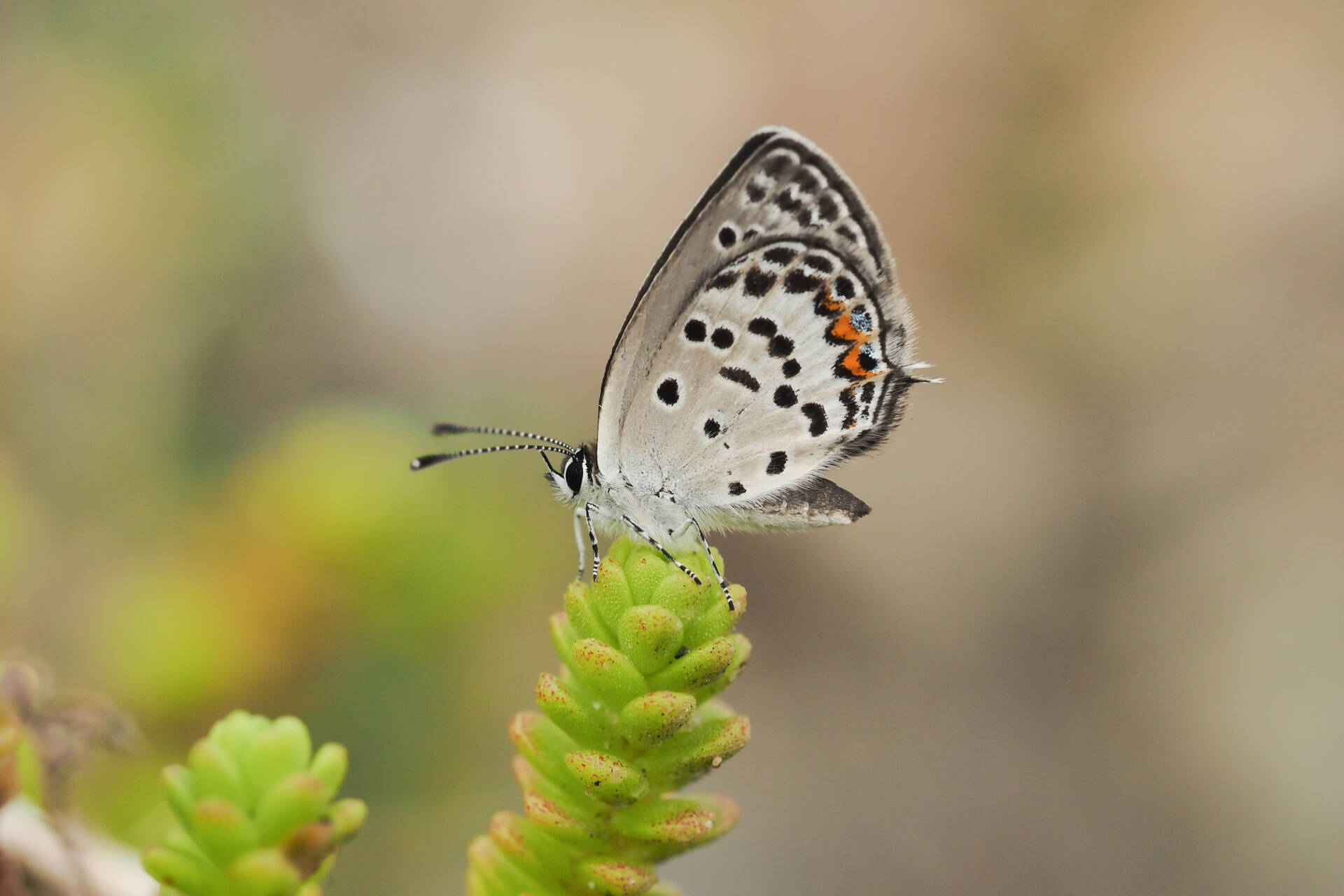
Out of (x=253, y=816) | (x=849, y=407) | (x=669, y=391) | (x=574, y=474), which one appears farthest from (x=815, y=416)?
(x=253, y=816)

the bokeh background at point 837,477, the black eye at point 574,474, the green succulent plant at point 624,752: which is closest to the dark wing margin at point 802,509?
the black eye at point 574,474

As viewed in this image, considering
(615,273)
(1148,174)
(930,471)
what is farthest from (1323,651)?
(615,273)

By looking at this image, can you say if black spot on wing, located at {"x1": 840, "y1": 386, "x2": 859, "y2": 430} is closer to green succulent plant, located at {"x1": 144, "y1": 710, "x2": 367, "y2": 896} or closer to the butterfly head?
the butterfly head

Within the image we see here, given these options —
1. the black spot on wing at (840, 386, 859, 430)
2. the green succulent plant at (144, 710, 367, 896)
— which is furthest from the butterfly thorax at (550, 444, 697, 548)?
the green succulent plant at (144, 710, 367, 896)

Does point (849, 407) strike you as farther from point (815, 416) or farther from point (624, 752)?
point (624, 752)

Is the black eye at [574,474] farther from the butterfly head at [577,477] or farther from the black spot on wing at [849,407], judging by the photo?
the black spot on wing at [849,407]

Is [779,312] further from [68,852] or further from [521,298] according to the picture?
[521,298]
